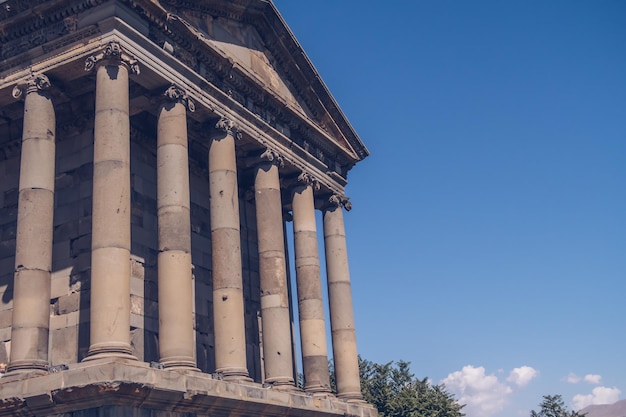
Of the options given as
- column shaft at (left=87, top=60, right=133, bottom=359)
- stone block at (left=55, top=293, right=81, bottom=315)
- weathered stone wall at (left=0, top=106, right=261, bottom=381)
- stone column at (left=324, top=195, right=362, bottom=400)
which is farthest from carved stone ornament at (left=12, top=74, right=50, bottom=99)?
stone column at (left=324, top=195, right=362, bottom=400)

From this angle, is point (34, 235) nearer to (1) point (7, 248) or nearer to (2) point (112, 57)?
(2) point (112, 57)

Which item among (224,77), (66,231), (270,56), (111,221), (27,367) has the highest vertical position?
(270,56)

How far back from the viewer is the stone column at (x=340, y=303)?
25.2m

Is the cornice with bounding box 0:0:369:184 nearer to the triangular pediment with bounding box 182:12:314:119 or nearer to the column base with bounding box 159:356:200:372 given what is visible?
the triangular pediment with bounding box 182:12:314:119

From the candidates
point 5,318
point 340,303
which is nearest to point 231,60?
point 340,303

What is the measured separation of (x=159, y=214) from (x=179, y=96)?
3.41 metres

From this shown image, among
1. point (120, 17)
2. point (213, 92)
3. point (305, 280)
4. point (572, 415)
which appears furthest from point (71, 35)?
point (572, 415)

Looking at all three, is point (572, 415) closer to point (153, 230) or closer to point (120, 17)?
point (153, 230)

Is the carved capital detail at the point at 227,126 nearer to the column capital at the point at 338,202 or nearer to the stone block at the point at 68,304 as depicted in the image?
the stone block at the point at 68,304

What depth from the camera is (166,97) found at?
19.7m

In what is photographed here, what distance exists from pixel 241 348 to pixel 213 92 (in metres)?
7.32

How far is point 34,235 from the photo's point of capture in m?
17.2

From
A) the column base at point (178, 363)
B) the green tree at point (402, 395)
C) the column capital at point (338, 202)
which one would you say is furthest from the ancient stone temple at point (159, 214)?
the green tree at point (402, 395)

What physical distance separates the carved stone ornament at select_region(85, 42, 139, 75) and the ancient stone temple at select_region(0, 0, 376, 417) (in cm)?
4
